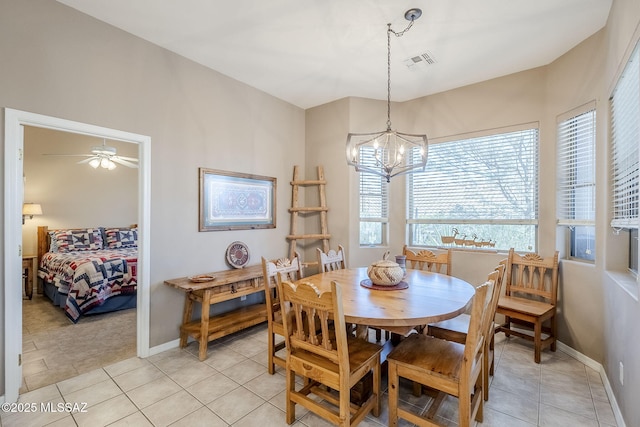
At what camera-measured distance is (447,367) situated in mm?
1660

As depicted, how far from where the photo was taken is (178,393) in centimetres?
224

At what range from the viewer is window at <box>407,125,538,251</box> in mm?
3357

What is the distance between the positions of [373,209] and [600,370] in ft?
9.21

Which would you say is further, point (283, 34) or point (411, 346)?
point (283, 34)

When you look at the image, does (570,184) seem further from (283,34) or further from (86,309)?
(86,309)

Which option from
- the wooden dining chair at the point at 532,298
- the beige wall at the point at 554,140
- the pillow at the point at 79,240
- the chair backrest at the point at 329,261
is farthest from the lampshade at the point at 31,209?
the wooden dining chair at the point at 532,298

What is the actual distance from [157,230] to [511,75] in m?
4.29

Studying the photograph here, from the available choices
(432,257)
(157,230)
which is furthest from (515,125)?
(157,230)

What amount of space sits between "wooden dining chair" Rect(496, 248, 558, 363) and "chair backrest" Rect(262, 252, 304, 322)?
82.6 inches

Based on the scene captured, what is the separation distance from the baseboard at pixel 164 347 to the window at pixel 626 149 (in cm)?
387

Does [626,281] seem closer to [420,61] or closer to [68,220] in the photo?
[420,61]

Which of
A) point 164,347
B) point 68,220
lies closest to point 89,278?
point 164,347

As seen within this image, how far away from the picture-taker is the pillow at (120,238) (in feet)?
18.1

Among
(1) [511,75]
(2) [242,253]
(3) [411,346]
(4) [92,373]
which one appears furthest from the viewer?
(2) [242,253]
